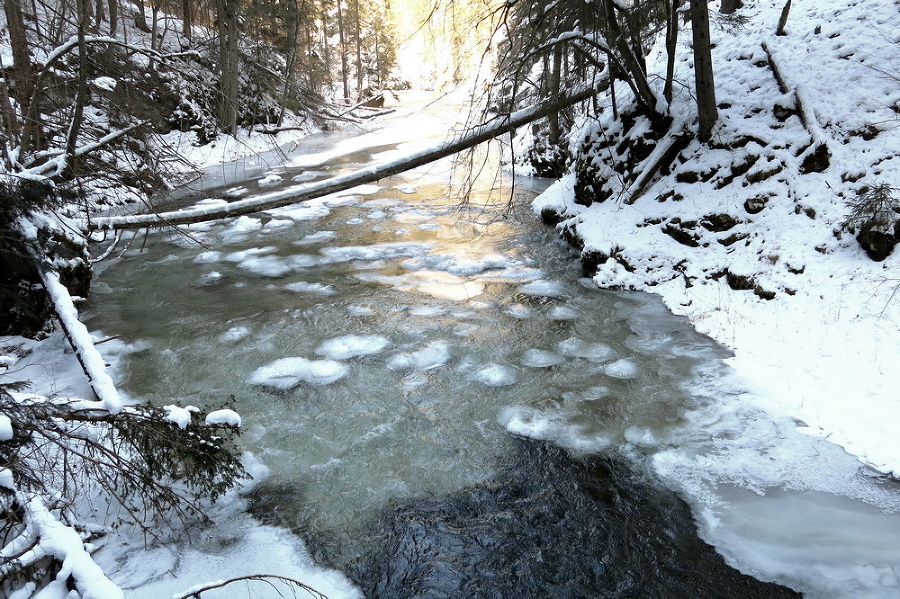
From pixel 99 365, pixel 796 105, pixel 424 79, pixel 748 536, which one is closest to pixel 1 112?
pixel 99 365

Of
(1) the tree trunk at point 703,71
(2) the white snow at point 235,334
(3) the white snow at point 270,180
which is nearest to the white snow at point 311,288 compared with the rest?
(2) the white snow at point 235,334

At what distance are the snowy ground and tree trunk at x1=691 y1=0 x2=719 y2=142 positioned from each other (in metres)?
0.23

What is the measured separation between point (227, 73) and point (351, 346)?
349 cm

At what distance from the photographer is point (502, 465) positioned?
478 centimetres

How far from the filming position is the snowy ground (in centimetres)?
536

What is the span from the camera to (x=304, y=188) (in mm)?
5293

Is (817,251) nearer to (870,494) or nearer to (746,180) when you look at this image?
(746,180)

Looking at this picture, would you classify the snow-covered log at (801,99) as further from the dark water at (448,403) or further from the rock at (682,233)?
the dark water at (448,403)

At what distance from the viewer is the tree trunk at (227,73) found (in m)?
4.55

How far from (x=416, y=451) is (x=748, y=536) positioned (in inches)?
104

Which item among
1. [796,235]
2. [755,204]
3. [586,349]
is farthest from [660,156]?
[586,349]

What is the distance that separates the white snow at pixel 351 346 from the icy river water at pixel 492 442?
3 centimetres

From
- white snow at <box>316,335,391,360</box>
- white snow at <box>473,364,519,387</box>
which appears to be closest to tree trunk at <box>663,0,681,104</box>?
white snow at <box>473,364,519,387</box>

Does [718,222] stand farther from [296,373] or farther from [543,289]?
[296,373]
